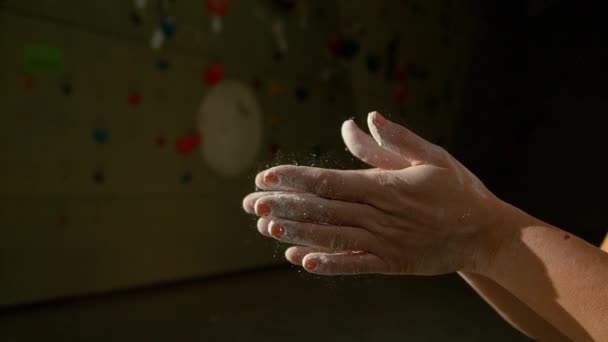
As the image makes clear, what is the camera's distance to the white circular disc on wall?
261 cm

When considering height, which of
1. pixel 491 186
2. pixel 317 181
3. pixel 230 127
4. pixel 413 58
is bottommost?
pixel 491 186

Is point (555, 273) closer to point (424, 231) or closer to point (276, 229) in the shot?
point (424, 231)

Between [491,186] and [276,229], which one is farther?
[491,186]

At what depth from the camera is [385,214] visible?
699mm

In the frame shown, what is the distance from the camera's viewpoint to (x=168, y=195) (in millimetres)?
2506

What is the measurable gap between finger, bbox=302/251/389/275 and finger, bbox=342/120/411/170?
16cm

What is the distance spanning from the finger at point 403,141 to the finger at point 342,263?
16 cm

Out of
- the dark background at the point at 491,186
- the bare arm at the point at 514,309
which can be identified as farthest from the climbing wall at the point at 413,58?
the bare arm at the point at 514,309

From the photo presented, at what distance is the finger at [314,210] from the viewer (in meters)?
0.67

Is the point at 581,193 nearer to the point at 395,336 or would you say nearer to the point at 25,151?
the point at 395,336

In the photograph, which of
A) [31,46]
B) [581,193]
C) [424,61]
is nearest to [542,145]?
[581,193]

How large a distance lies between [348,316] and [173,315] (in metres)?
0.73

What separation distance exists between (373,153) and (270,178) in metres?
0.19

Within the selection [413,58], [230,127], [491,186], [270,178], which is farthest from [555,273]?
[491,186]
